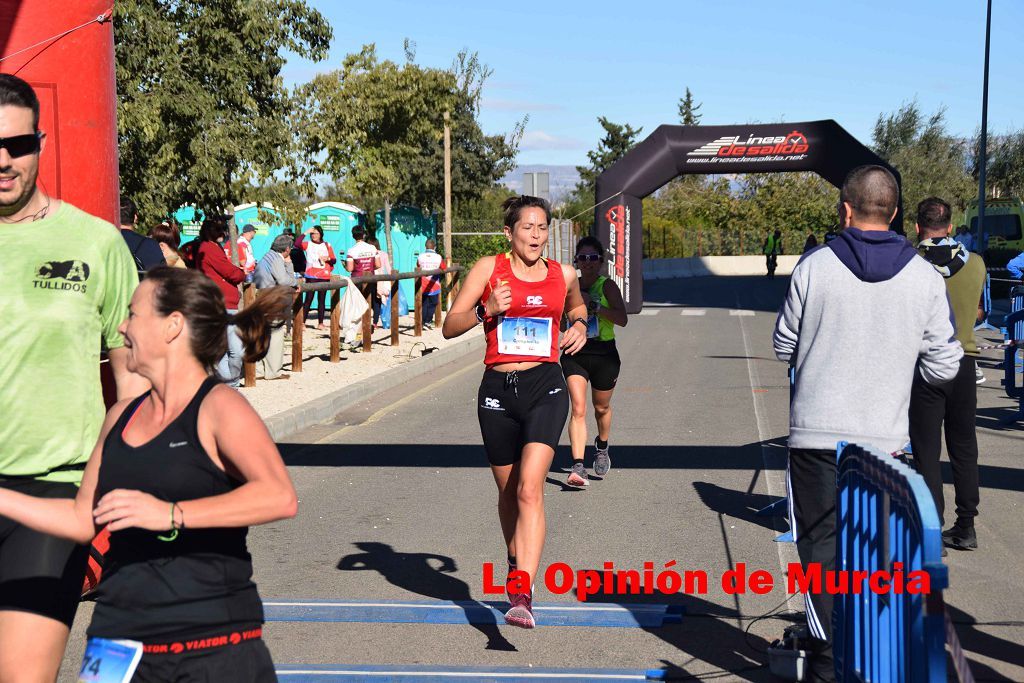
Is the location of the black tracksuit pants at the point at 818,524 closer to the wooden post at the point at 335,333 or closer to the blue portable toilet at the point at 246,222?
the wooden post at the point at 335,333

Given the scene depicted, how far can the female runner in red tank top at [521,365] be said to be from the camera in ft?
18.3

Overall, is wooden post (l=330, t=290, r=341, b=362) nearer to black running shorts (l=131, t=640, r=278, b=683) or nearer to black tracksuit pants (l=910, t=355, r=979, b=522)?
black tracksuit pants (l=910, t=355, r=979, b=522)

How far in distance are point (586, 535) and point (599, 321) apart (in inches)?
84.5

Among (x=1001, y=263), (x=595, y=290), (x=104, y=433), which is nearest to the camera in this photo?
(x=104, y=433)

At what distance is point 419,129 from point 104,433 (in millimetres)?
30443

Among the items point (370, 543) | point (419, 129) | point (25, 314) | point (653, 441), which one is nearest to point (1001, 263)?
point (419, 129)

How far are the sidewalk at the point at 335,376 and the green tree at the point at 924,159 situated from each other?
150 feet

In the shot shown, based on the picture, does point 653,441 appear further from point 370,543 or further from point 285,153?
point 285,153

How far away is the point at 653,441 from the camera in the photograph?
37.0 feet

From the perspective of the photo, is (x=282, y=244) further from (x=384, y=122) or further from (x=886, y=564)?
(x=384, y=122)

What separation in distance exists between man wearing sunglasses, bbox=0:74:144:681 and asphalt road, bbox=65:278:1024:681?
189 centimetres

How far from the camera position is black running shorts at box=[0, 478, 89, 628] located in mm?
3229

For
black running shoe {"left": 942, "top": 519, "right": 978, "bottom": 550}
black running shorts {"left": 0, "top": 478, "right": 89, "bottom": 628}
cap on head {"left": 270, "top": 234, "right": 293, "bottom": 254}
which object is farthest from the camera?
cap on head {"left": 270, "top": 234, "right": 293, "bottom": 254}

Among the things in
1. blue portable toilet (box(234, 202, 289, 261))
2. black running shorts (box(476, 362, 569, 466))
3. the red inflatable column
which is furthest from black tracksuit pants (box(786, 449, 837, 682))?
blue portable toilet (box(234, 202, 289, 261))
